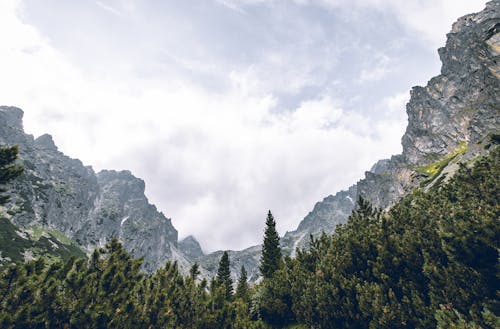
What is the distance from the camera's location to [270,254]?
60.3 metres

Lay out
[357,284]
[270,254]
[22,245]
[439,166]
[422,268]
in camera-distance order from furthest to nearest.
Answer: [22,245] → [439,166] → [270,254] → [357,284] → [422,268]

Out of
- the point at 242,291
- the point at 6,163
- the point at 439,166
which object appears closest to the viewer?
the point at 6,163

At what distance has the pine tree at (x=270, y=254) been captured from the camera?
58125 mm

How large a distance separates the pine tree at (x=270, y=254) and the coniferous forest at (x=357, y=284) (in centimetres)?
3227

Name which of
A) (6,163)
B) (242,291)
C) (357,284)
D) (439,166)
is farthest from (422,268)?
(439,166)

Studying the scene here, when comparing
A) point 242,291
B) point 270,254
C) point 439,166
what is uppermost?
point 439,166

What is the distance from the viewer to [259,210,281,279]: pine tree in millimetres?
58125

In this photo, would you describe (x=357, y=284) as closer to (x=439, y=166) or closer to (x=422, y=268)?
(x=422, y=268)

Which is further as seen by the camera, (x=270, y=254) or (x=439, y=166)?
(x=439, y=166)

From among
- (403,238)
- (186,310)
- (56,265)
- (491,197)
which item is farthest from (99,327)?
(491,197)

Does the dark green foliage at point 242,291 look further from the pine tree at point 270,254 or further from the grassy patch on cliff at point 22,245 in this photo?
the grassy patch on cliff at point 22,245

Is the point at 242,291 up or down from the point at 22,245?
down

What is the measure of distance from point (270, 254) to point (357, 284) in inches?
1684

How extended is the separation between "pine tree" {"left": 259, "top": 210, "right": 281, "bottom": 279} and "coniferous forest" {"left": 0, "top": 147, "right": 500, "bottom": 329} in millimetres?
32270
